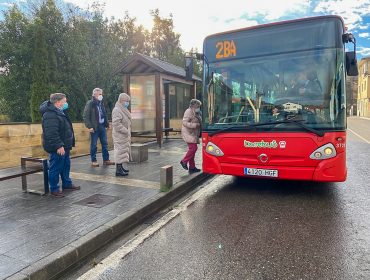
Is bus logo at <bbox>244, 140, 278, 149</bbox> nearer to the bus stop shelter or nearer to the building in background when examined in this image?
the bus stop shelter

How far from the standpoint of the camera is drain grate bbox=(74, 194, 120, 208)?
15.8ft

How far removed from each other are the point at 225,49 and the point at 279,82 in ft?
3.98

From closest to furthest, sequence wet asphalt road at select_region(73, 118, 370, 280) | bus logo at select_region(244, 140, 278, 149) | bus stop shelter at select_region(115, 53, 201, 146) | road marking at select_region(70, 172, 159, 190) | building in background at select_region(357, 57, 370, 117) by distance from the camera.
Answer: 1. wet asphalt road at select_region(73, 118, 370, 280)
2. bus logo at select_region(244, 140, 278, 149)
3. road marking at select_region(70, 172, 159, 190)
4. bus stop shelter at select_region(115, 53, 201, 146)
5. building in background at select_region(357, 57, 370, 117)

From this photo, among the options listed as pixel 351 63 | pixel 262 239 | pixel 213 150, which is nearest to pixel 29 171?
pixel 213 150

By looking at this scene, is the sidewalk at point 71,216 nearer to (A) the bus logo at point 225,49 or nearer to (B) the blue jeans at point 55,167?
(B) the blue jeans at point 55,167

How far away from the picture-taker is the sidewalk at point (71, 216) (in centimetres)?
311

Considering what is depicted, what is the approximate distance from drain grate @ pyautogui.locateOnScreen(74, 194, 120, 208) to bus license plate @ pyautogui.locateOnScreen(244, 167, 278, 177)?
7.49 feet

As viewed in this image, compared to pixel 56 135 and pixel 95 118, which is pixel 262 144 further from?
pixel 95 118

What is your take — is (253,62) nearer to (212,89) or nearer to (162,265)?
(212,89)

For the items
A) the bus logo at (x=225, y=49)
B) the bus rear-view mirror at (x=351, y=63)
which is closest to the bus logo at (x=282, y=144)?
the bus rear-view mirror at (x=351, y=63)

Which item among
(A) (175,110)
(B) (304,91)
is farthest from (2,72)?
(B) (304,91)

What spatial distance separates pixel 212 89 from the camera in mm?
5914

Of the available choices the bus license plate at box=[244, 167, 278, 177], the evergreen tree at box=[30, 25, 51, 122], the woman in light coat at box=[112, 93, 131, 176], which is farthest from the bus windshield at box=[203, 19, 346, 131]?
the evergreen tree at box=[30, 25, 51, 122]

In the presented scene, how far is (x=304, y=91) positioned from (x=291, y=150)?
98 centimetres
